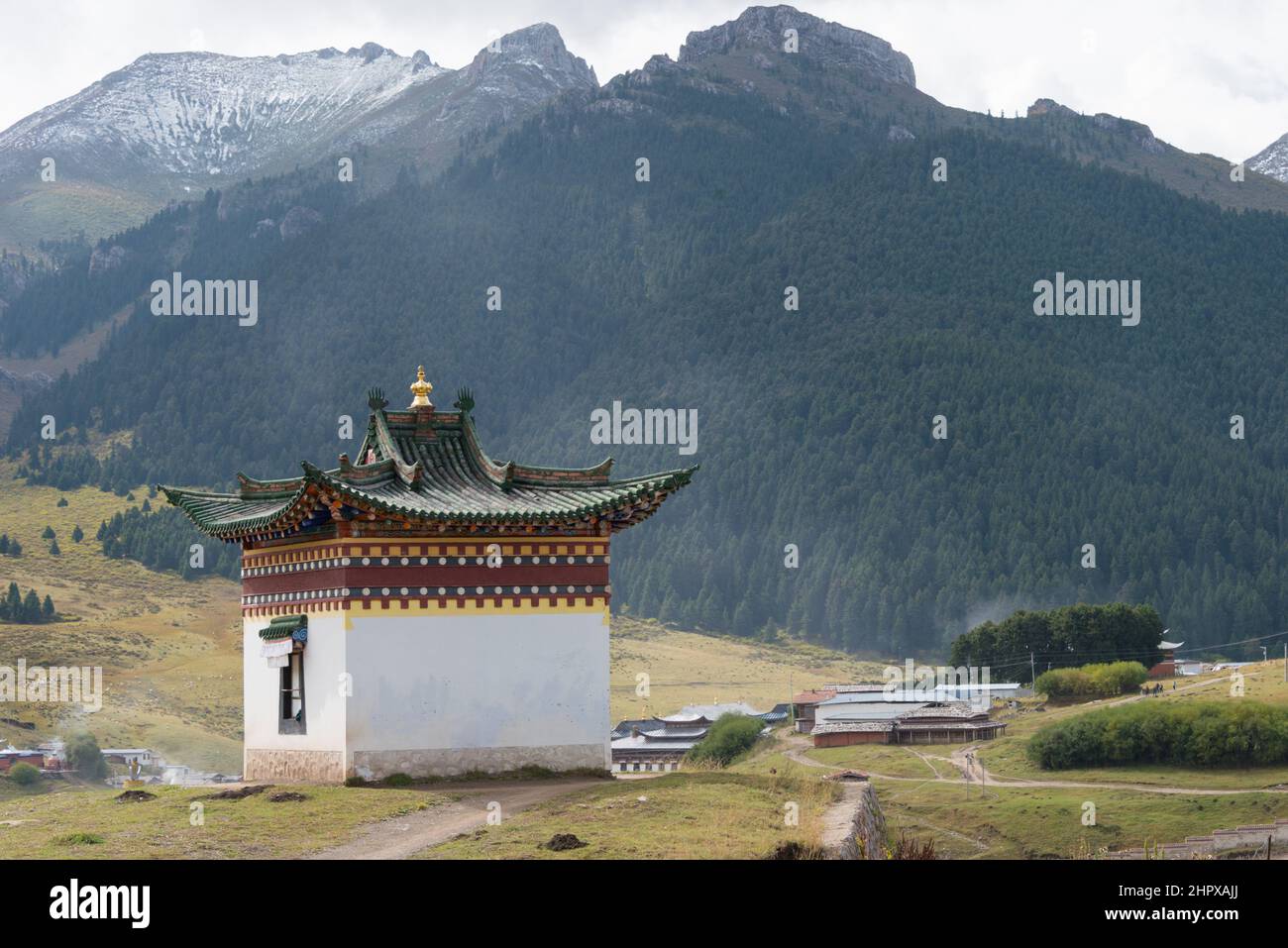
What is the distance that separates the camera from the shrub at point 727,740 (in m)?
131

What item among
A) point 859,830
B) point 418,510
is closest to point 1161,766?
point 859,830

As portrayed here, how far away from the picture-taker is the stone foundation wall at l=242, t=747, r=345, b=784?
1247 inches

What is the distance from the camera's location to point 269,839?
84.9ft

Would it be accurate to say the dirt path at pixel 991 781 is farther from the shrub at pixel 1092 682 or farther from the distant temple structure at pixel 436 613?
the distant temple structure at pixel 436 613

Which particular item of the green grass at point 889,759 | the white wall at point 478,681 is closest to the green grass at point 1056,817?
the green grass at point 889,759

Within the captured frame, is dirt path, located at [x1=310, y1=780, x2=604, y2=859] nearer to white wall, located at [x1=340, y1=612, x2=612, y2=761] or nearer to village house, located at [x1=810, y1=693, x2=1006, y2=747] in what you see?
white wall, located at [x1=340, y1=612, x2=612, y2=761]

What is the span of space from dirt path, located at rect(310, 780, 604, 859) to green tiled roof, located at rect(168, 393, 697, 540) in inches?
184

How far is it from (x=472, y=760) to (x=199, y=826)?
603cm

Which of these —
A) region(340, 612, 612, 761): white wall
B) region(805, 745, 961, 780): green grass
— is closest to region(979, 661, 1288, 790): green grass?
region(805, 745, 961, 780): green grass

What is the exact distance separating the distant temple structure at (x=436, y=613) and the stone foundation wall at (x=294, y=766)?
0.04m

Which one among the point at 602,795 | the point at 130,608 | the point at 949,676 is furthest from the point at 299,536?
the point at 130,608

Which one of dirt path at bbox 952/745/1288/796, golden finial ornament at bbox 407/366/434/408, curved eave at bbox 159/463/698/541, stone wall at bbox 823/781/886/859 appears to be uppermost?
golden finial ornament at bbox 407/366/434/408

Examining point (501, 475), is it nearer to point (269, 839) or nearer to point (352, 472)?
point (352, 472)

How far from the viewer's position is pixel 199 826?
27078 mm
